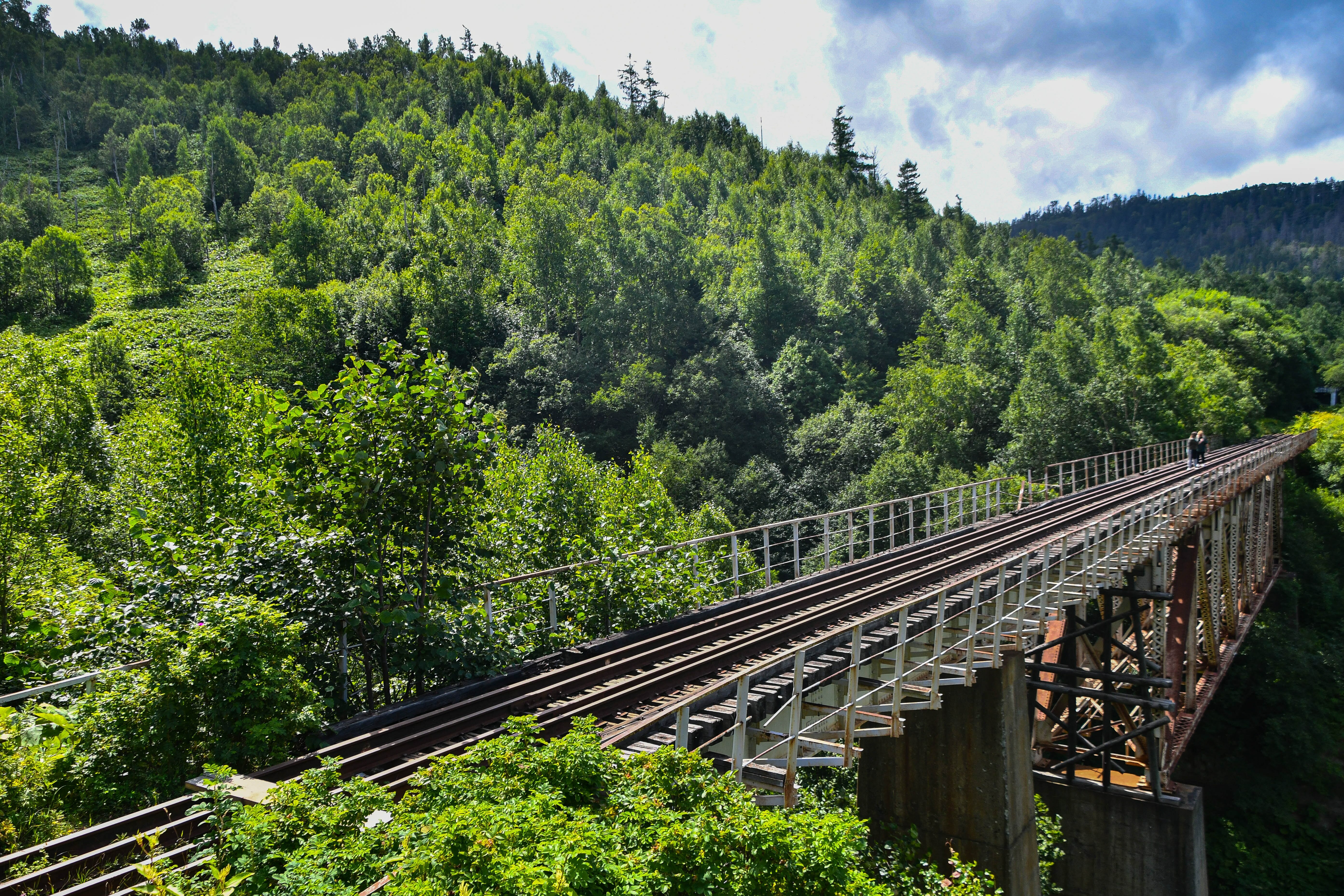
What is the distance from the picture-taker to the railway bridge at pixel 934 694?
718 cm

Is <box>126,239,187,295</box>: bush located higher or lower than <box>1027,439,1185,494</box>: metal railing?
higher

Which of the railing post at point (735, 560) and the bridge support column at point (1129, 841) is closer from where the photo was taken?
the railing post at point (735, 560)

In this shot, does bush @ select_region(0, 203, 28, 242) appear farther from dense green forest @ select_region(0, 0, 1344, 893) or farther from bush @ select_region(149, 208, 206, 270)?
bush @ select_region(149, 208, 206, 270)

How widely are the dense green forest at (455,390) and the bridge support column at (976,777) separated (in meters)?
1.28

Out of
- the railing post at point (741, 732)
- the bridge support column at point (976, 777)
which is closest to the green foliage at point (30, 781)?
the railing post at point (741, 732)

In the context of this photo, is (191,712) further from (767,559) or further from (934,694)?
(767,559)

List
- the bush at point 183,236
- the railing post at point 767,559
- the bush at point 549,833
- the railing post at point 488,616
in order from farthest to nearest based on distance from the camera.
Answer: the bush at point 183,236 → the railing post at point 767,559 → the railing post at point 488,616 → the bush at point 549,833

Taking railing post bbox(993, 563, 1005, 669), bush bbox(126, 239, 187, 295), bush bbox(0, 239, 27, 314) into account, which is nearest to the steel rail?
→ railing post bbox(993, 563, 1005, 669)

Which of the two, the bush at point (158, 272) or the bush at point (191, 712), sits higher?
the bush at point (158, 272)

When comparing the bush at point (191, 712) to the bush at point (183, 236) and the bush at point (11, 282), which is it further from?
the bush at point (183, 236)

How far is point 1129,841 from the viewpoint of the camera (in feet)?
49.6

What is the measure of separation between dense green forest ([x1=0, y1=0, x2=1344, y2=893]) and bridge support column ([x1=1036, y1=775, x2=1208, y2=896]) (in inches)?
265

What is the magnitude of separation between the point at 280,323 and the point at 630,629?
5472 centimetres

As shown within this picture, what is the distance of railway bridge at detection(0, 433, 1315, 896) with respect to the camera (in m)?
7.18
